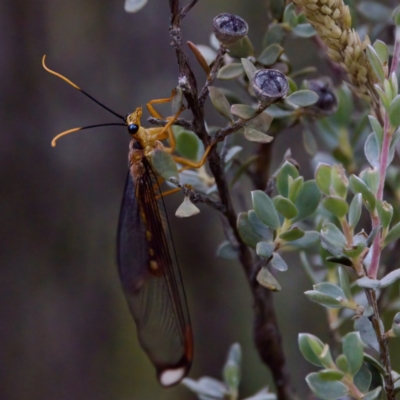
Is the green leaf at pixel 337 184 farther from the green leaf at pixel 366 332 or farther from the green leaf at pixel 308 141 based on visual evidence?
the green leaf at pixel 308 141

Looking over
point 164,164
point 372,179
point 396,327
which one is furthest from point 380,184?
point 164,164

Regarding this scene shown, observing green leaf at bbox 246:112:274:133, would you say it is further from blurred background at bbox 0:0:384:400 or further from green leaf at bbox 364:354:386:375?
blurred background at bbox 0:0:384:400

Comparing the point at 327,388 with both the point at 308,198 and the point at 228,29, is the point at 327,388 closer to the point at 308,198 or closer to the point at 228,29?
the point at 308,198

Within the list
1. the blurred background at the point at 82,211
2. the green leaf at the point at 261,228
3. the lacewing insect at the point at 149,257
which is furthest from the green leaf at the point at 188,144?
the blurred background at the point at 82,211

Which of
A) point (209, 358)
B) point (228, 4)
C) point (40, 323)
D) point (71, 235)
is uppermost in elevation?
point (228, 4)

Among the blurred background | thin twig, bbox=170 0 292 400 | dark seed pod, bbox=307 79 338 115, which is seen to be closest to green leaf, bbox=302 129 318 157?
dark seed pod, bbox=307 79 338 115

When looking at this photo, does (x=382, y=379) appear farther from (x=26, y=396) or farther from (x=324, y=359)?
(x=26, y=396)

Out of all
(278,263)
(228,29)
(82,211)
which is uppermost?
(228,29)

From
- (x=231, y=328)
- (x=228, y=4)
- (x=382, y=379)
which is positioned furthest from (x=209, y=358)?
(x=382, y=379)
